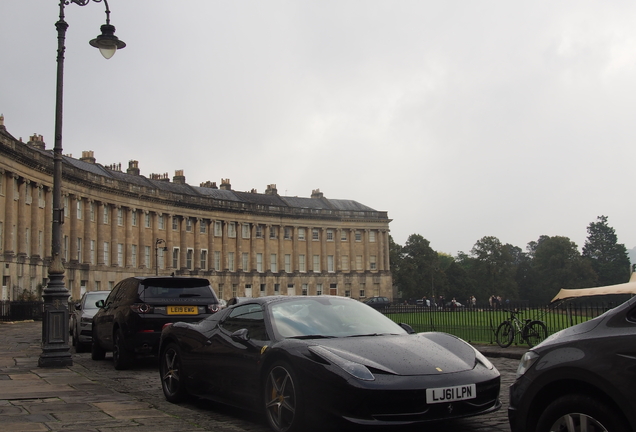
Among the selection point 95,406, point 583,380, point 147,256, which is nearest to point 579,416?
point 583,380

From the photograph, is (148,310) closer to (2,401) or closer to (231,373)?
→ (2,401)

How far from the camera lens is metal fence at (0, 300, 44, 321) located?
40.8 m

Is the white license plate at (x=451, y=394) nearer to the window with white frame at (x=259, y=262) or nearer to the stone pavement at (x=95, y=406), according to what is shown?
the stone pavement at (x=95, y=406)

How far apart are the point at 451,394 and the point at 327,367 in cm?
119

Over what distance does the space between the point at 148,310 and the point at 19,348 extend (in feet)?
26.2

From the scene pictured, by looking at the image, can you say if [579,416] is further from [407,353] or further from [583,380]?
[407,353]

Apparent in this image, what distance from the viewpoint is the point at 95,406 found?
870 cm

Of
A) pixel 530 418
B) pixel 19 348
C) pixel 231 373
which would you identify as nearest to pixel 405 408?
pixel 530 418

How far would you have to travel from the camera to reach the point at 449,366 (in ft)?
21.6

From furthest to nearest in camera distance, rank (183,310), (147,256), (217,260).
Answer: (217,260), (147,256), (183,310)

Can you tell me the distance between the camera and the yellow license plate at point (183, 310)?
1384cm

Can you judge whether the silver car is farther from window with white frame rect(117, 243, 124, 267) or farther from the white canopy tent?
window with white frame rect(117, 243, 124, 267)

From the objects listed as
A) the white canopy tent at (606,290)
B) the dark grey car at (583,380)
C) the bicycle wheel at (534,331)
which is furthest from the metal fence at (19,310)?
the dark grey car at (583,380)

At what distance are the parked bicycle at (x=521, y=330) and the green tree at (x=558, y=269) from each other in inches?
3790
